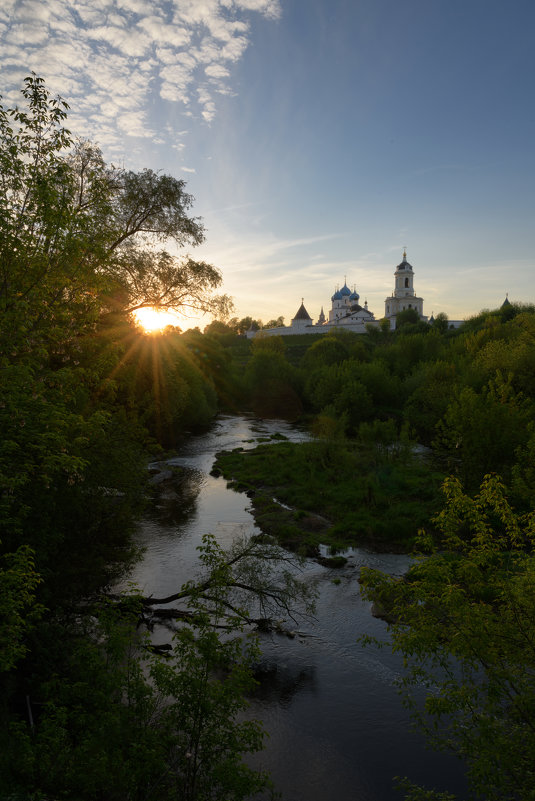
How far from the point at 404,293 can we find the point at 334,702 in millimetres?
154049

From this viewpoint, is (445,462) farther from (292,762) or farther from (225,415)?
(225,415)

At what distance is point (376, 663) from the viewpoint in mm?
13828

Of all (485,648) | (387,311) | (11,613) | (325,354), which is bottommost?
(485,648)

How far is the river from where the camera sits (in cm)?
1036

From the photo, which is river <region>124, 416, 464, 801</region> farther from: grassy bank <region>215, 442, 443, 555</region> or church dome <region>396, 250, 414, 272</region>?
church dome <region>396, 250, 414, 272</region>

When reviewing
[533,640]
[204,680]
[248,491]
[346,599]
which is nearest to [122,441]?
[204,680]

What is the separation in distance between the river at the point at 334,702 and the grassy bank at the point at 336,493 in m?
2.11

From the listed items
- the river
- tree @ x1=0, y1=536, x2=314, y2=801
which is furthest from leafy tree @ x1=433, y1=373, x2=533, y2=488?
tree @ x1=0, y1=536, x2=314, y2=801

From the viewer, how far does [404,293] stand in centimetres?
15500

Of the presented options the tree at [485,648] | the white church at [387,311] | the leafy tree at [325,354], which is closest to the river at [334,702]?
the tree at [485,648]

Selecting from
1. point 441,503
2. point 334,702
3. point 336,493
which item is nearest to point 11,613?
point 334,702

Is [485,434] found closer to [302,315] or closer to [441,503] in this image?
[441,503]

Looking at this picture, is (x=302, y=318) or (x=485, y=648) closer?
(x=485, y=648)

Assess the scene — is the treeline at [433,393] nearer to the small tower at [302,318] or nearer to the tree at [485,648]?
the tree at [485,648]
